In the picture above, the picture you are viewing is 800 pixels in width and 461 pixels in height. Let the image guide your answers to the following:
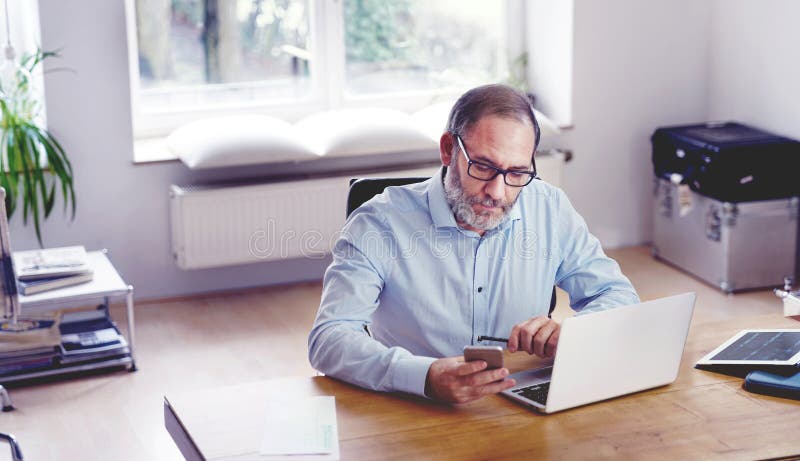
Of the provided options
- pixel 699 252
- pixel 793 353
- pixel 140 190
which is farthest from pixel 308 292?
pixel 793 353

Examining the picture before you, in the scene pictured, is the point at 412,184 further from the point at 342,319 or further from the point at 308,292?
the point at 308,292

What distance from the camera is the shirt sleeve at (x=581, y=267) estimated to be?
2.60 meters

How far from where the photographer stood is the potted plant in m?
4.47

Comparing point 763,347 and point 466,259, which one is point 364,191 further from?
point 763,347

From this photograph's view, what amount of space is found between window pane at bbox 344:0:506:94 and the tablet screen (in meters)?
3.33

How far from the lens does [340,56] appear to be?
17.5 ft

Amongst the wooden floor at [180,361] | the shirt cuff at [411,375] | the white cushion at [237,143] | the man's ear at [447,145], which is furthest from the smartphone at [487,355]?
the white cushion at [237,143]

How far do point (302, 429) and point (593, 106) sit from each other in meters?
3.89

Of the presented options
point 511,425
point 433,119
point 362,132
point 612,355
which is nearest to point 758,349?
point 612,355

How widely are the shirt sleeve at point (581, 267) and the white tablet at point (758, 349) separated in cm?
28

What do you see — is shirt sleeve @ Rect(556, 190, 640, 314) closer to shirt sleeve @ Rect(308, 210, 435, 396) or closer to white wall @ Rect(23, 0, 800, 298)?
shirt sleeve @ Rect(308, 210, 435, 396)

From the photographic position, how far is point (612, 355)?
2072 millimetres

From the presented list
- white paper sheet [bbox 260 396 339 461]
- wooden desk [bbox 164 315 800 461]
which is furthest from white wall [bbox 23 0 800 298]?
white paper sheet [bbox 260 396 339 461]

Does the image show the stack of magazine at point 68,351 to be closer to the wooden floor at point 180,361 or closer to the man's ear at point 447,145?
the wooden floor at point 180,361
